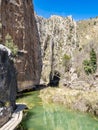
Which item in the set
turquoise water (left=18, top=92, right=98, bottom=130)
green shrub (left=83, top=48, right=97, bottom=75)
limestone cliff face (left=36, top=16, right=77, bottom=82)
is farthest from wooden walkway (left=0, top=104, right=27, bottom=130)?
limestone cliff face (left=36, top=16, right=77, bottom=82)

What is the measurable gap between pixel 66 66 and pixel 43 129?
238 ft

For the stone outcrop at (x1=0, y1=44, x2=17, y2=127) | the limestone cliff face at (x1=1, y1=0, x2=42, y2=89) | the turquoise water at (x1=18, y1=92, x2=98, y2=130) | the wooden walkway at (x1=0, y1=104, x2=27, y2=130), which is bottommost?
the turquoise water at (x1=18, y1=92, x2=98, y2=130)

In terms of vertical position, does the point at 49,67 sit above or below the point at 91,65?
below

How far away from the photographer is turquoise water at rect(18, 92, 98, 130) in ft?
92.9

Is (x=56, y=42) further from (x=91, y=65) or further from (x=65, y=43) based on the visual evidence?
(x=91, y=65)

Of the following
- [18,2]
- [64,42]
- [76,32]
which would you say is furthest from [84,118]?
[76,32]

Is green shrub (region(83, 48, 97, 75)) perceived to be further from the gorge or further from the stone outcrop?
the stone outcrop

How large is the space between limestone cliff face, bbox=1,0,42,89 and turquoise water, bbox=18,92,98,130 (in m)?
24.9

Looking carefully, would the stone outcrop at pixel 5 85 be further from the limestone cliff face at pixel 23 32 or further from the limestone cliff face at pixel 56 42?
the limestone cliff face at pixel 56 42

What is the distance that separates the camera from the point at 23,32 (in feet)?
218

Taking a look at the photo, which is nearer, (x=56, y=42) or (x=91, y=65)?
(x=91, y=65)

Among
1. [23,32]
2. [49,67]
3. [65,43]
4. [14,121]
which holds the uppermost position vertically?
[65,43]

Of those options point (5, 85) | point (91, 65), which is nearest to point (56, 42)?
point (91, 65)

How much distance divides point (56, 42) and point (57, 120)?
10623 cm
